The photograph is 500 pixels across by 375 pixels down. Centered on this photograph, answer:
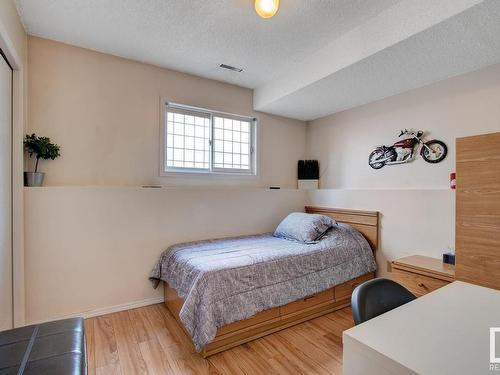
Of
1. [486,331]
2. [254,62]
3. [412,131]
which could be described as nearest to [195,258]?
[486,331]

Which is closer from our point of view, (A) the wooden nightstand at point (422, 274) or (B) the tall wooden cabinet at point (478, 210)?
(B) the tall wooden cabinet at point (478, 210)

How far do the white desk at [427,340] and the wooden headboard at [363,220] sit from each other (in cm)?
187

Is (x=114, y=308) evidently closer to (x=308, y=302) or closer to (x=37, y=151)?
(x=37, y=151)

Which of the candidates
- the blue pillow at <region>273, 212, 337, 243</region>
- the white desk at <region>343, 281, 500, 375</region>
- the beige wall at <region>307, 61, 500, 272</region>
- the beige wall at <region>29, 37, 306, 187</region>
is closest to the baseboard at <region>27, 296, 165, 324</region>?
the beige wall at <region>29, 37, 306, 187</region>

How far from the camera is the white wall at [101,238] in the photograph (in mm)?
2176

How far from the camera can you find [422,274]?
85.1 inches

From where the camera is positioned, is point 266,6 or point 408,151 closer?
point 266,6

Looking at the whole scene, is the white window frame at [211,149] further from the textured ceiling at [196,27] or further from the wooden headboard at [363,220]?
the wooden headboard at [363,220]

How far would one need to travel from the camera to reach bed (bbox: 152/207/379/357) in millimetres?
1823

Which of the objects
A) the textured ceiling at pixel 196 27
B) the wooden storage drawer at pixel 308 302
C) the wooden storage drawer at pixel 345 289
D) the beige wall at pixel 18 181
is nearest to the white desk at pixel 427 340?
the wooden storage drawer at pixel 308 302

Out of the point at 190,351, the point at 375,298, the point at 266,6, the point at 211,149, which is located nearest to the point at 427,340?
the point at 375,298

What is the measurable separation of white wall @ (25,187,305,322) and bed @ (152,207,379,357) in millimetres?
225

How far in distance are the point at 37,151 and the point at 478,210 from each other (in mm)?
3386

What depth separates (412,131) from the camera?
9.05 ft
